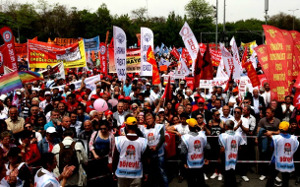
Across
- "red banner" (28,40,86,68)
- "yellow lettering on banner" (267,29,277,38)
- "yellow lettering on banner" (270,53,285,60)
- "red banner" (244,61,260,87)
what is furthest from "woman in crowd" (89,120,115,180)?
"red banner" (28,40,86,68)

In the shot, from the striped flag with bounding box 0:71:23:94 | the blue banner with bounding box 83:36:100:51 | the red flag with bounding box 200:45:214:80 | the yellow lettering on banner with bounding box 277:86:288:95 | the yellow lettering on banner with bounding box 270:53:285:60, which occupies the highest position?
the blue banner with bounding box 83:36:100:51

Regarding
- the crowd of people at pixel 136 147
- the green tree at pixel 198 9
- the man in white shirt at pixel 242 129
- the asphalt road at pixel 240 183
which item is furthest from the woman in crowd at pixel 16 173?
the green tree at pixel 198 9

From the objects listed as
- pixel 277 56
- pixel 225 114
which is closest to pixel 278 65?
pixel 277 56

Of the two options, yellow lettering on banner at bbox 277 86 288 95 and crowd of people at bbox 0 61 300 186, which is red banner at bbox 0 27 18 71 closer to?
crowd of people at bbox 0 61 300 186

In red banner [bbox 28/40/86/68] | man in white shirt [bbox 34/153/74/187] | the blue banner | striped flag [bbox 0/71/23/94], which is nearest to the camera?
man in white shirt [bbox 34/153/74/187]

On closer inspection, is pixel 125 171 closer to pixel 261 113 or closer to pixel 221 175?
pixel 221 175

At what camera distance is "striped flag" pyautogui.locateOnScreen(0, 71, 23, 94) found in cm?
817

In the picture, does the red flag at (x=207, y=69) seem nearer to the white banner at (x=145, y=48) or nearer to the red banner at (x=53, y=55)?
the white banner at (x=145, y=48)

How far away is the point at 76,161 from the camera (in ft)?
17.2

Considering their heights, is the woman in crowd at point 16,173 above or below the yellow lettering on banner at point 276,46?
below

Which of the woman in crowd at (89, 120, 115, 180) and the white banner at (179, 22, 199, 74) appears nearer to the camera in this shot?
the woman in crowd at (89, 120, 115, 180)

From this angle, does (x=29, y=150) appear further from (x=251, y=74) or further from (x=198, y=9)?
(x=198, y=9)

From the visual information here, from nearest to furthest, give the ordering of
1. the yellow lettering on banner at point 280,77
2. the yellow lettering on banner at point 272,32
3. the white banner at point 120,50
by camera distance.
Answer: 1. the yellow lettering on banner at point 280,77
2. the yellow lettering on banner at point 272,32
3. the white banner at point 120,50

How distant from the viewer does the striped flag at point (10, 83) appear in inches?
322
